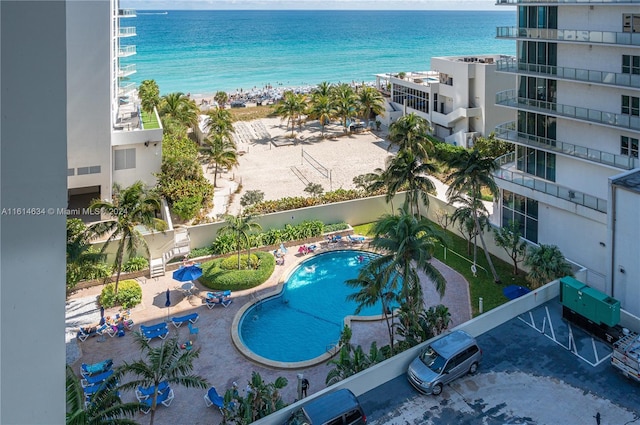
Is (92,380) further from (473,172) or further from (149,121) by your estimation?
(149,121)

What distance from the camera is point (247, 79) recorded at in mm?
110250

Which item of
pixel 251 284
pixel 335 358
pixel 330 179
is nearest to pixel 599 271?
pixel 335 358

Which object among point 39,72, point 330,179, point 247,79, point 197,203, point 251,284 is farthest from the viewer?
point 247,79

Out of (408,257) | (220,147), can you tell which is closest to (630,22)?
(408,257)

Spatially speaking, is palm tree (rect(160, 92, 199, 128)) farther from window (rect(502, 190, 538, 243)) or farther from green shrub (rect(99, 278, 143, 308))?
window (rect(502, 190, 538, 243))

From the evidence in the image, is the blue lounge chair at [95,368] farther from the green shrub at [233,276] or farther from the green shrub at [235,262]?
the green shrub at [235,262]

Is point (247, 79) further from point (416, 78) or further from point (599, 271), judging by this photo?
point (599, 271)

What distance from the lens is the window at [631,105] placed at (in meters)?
21.8

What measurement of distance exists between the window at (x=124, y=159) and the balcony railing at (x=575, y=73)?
2278 cm

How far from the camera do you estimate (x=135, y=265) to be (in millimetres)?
24969

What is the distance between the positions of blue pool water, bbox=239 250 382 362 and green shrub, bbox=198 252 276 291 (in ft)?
4.14

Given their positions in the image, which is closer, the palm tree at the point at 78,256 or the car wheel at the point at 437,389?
the car wheel at the point at 437,389

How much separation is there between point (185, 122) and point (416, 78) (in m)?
23.6

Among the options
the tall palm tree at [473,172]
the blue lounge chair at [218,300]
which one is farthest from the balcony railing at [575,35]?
the blue lounge chair at [218,300]
